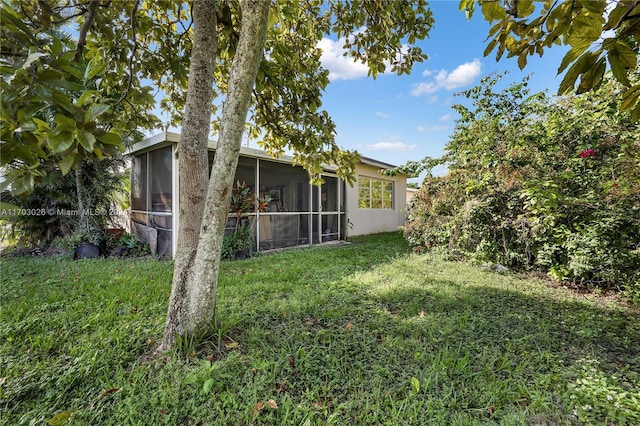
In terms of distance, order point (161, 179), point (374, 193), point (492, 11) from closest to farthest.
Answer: point (492, 11), point (161, 179), point (374, 193)

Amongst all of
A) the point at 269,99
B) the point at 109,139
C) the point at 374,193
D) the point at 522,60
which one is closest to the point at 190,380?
the point at 109,139

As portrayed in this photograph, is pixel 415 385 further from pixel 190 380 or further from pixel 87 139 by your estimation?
pixel 87 139

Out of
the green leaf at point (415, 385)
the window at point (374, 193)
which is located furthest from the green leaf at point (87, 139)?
the window at point (374, 193)

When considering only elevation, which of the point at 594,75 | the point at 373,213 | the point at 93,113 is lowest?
the point at 373,213

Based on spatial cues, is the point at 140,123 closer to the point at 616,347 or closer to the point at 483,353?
the point at 483,353

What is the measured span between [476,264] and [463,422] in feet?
15.1

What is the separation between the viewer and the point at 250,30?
6.68 feet

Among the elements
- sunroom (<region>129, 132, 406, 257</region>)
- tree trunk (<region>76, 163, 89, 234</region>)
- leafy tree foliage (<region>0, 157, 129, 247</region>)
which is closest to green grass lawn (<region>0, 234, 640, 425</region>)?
tree trunk (<region>76, 163, 89, 234</region>)

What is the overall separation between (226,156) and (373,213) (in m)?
10.3

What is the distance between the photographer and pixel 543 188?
4.26 m

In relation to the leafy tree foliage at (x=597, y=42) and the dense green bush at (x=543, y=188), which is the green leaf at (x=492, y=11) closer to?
the leafy tree foliage at (x=597, y=42)

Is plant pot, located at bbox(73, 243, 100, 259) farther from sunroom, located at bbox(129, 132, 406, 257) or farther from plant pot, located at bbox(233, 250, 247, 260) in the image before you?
plant pot, located at bbox(233, 250, 247, 260)

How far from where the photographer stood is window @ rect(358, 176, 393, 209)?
1155cm

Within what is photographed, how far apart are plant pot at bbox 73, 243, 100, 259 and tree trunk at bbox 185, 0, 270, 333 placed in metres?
5.54
